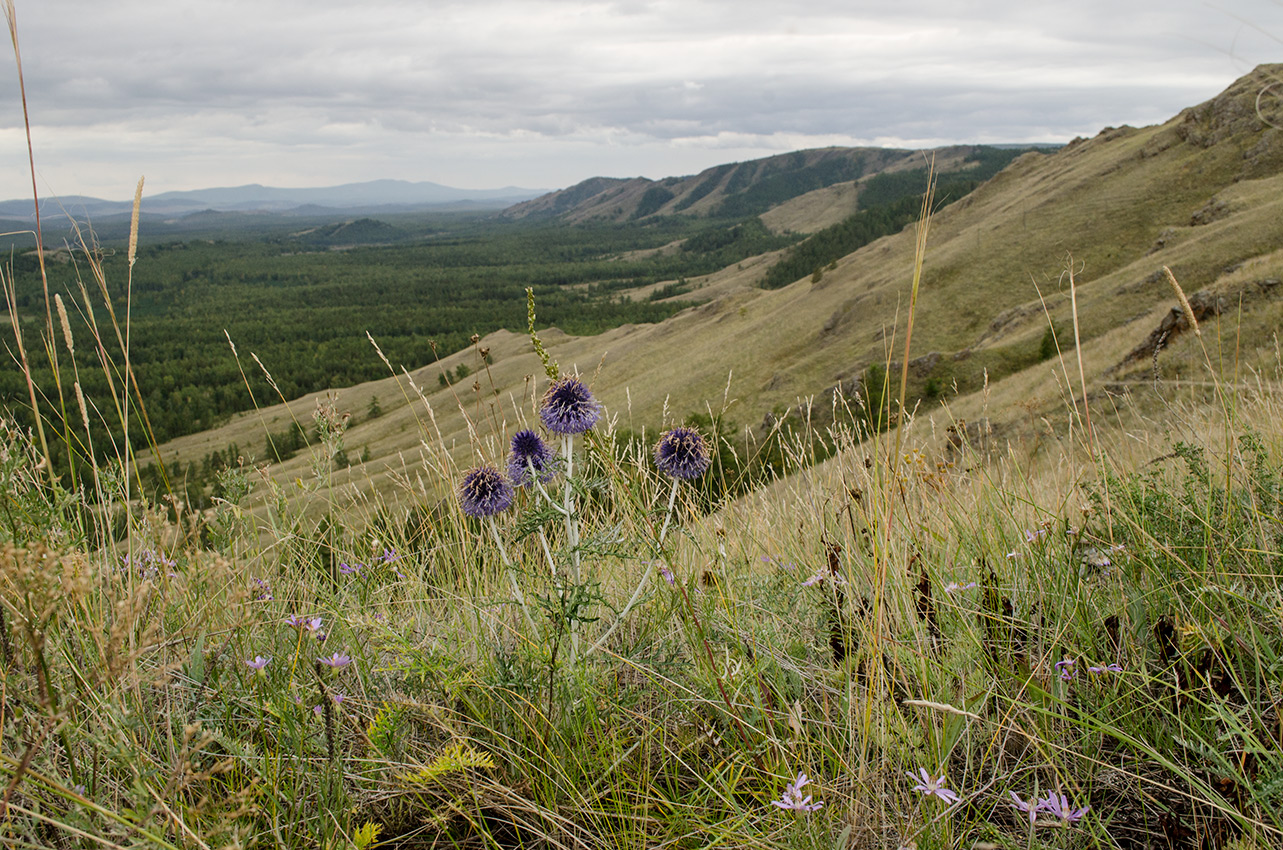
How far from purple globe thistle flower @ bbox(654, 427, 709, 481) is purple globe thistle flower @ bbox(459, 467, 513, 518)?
0.76m

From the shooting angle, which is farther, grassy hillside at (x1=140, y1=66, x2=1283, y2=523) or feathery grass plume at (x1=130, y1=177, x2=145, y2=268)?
grassy hillside at (x1=140, y1=66, x2=1283, y2=523)

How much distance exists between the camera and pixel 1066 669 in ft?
8.20

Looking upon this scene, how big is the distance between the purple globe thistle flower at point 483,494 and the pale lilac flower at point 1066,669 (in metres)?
2.28

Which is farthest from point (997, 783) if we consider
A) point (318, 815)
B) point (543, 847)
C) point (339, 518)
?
point (339, 518)

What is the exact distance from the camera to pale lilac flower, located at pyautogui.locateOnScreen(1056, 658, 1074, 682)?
7.48ft

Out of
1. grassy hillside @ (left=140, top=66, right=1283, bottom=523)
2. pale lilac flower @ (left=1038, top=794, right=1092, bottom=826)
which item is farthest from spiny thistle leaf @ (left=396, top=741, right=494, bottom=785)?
grassy hillside @ (left=140, top=66, right=1283, bottom=523)

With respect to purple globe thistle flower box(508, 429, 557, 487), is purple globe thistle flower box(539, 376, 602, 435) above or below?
above

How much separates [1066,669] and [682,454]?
1.75 m

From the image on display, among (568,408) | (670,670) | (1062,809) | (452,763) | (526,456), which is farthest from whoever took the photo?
(526,456)

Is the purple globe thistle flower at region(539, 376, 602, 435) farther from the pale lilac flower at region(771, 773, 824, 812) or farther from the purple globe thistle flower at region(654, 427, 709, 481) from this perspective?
the pale lilac flower at region(771, 773, 824, 812)

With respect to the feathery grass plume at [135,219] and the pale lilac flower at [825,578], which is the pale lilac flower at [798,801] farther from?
the feathery grass plume at [135,219]

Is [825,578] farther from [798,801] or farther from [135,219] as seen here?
[135,219]

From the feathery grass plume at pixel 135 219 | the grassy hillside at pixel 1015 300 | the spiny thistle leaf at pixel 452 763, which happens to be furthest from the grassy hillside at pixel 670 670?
the grassy hillside at pixel 1015 300

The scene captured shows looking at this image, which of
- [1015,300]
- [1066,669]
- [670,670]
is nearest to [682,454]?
[670,670]
